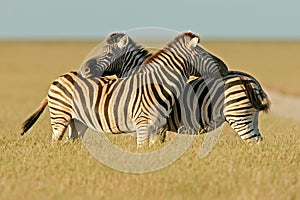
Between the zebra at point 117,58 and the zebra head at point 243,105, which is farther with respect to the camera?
the zebra at point 117,58

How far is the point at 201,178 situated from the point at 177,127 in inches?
159

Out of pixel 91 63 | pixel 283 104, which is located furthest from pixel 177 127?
pixel 283 104

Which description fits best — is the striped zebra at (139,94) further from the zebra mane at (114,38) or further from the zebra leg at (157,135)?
the zebra mane at (114,38)

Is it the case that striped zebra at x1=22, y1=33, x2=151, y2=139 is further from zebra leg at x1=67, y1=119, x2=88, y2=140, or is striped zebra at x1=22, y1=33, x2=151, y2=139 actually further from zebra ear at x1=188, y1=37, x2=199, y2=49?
zebra ear at x1=188, y1=37, x2=199, y2=49

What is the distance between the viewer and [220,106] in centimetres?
1226

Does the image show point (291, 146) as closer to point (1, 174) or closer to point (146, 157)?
point (146, 157)

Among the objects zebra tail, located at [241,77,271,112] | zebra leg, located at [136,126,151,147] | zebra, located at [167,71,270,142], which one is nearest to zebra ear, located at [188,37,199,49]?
zebra, located at [167,71,270,142]

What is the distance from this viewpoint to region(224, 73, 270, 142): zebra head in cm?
1207

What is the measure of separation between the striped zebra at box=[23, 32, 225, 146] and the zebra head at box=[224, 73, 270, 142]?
0.49m

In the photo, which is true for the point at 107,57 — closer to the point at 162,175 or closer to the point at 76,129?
the point at 76,129

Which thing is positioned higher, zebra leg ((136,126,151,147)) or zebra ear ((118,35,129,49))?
zebra ear ((118,35,129,49))

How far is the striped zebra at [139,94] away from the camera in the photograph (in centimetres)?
1159

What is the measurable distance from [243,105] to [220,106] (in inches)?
16.5

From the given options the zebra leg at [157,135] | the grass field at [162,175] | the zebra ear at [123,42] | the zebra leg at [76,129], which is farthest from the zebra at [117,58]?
the grass field at [162,175]
